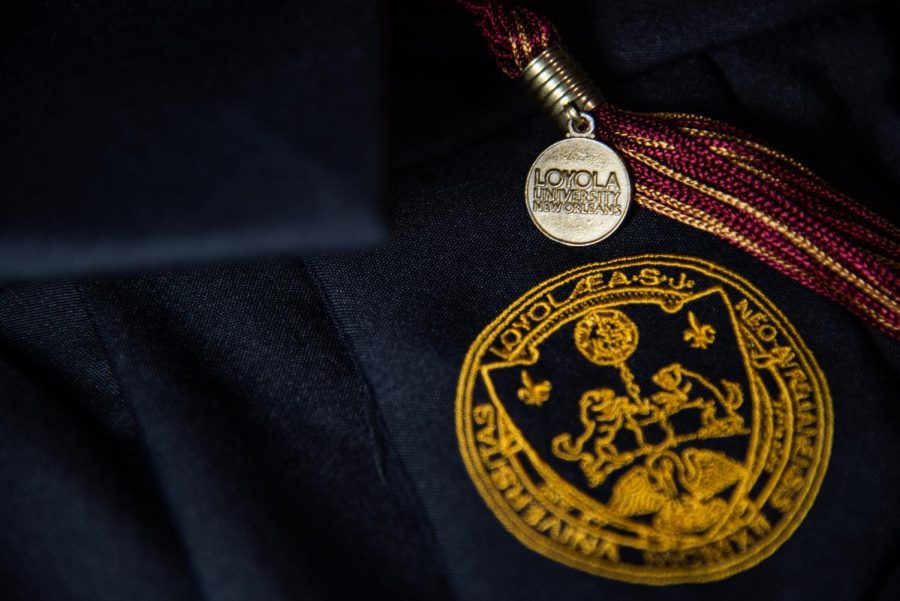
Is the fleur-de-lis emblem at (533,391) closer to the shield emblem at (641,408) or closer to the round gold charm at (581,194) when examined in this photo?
the shield emblem at (641,408)

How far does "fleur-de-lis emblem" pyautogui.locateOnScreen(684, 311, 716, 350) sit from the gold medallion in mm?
102

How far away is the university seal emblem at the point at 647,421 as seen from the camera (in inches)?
21.6

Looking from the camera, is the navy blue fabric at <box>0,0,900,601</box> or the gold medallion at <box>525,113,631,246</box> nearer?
the navy blue fabric at <box>0,0,900,601</box>

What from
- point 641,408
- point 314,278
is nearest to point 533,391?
point 641,408

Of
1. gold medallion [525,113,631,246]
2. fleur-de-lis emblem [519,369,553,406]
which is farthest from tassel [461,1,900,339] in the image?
fleur-de-lis emblem [519,369,553,406]

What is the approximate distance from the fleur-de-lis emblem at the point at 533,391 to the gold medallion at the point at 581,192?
0.12 metres

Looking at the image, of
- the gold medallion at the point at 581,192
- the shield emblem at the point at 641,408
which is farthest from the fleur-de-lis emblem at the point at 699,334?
the gold medallion at the point at 581,192

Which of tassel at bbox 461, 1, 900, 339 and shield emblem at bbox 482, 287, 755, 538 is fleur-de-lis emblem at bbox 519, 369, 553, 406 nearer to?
shield emblem at bbox 482, 287, 755, 538

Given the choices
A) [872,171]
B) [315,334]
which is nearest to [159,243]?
[315,334]

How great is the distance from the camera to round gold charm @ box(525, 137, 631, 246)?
62 cm

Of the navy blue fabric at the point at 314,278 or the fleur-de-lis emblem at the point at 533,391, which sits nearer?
the navy blue fabric at the point at 314,278

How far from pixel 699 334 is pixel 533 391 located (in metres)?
0.14

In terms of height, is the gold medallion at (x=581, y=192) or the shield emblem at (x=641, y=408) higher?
the gold medallion at (x=581, y=192)

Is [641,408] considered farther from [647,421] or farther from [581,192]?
[581,192]
